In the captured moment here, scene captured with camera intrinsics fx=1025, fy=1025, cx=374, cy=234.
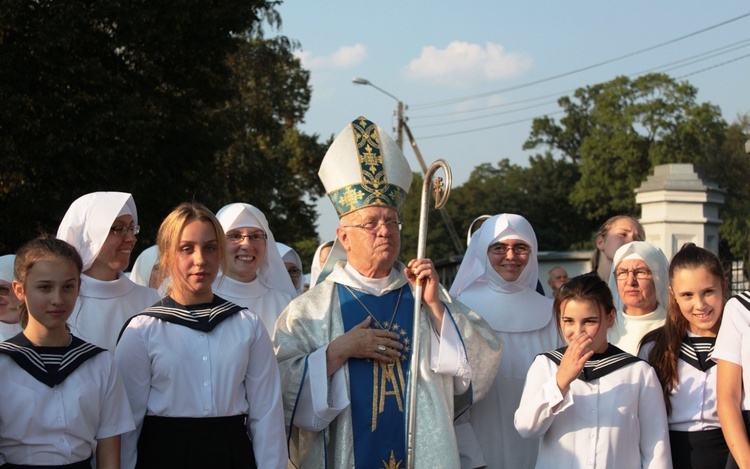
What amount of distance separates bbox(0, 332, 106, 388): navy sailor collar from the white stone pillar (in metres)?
11.1

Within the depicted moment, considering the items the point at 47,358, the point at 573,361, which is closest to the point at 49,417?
the point at 47,358

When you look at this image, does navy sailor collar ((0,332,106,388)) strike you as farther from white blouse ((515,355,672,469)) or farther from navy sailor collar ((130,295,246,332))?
white blouse ((515,355,672,469))

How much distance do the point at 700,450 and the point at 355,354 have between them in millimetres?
1729

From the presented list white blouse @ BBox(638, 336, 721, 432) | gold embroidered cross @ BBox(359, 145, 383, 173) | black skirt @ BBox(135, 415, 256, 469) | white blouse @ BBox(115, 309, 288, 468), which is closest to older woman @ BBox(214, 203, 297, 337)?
gold embroidered cross @ BBox(359, 145, 383, 173)

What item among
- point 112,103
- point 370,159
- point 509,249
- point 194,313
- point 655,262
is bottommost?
point 194,313

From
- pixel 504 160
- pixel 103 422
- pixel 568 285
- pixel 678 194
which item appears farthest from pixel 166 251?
pixel 504 160

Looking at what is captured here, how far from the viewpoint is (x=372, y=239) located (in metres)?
5.28

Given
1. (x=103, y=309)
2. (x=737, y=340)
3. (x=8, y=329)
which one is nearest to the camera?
(x=737, y=340)

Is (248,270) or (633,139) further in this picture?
(633,139)

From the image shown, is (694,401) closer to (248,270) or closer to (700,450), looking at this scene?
(700,450)

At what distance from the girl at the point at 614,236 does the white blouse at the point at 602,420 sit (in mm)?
2690

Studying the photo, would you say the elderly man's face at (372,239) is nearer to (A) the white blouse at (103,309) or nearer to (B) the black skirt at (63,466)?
(A) the white blouse at (103,309)

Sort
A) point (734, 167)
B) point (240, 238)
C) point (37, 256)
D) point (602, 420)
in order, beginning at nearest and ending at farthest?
point (37, 256), point (602, 420), point (240, 238), point (734, 167)

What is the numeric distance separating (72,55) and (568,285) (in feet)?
52.9
